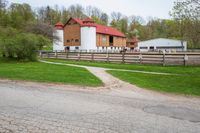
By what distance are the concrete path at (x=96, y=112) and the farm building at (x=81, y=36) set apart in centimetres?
4444

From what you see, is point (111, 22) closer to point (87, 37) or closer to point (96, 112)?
point (87, 37)

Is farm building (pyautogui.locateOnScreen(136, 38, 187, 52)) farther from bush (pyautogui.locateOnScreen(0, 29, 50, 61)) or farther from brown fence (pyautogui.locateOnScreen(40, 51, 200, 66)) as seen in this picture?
bush (pyautogui.locateOnScreen(0, 29, 50, 61))

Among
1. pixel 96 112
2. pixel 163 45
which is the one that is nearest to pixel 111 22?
pixel 163 45

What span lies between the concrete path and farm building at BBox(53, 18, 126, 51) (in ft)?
146

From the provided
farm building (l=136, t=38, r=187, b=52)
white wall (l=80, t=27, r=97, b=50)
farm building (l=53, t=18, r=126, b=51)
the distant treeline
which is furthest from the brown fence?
farm building (l=136, t=38, r=187, b=52)

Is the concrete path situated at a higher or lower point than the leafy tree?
lower

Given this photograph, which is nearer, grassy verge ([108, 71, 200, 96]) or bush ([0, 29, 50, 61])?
grassy verge ([108, 71, 200, 96])

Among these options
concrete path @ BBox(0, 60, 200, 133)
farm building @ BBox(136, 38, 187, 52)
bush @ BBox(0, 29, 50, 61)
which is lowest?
concrete path @ BBox(0, 60, 200, 133)

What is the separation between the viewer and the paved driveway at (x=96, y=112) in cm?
590

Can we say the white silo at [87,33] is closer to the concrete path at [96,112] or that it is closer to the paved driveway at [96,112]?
the concrete path at [96,112]

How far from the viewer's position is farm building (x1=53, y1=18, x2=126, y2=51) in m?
56.5

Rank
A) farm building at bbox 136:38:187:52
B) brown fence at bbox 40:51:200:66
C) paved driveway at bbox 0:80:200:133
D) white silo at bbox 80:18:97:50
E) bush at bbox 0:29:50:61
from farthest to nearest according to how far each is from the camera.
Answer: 1. farm building at bbox 136:38:187:52
2. white silo at bbox 80:18:97:50
3. bush at bbox 0:29:50:61
4. brown fence at bbox 40:51:200:66
5. paved driveway at bbox 0:80:200:133

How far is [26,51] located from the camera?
26531mm

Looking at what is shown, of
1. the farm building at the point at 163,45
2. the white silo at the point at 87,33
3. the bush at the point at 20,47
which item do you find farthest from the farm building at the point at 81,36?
the bush at the point at 20,47
